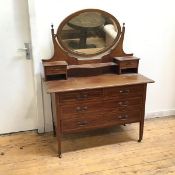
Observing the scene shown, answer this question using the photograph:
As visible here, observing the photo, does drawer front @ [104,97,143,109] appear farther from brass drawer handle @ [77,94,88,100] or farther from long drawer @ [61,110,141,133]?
brass drawer handle @ [77,94,88,100]

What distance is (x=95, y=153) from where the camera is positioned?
2373 millimetres

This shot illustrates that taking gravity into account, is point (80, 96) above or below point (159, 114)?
above

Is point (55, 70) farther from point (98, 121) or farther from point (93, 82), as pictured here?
point (98, 121)

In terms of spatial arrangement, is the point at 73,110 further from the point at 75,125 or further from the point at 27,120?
the point at 27,120

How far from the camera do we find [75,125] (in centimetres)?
226

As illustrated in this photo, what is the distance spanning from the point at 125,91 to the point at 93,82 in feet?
1.05

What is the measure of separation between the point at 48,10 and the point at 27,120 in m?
1.23

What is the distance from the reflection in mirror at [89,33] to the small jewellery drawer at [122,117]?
694mm

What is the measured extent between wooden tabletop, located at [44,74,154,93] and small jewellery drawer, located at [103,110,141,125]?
0.31m

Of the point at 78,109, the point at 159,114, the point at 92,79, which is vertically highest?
the point at 92,79

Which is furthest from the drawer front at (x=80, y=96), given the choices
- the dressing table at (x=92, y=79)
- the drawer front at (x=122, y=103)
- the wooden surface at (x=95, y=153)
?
the wooden surface at (x=95, y=153)

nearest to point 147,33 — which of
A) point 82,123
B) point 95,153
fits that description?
point 82,123

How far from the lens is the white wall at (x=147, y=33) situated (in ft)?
7.81

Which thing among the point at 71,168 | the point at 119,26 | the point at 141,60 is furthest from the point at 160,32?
the point at 71,168
